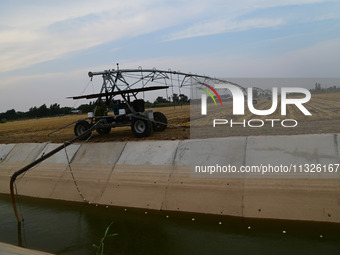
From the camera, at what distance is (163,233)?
8672 millimetres

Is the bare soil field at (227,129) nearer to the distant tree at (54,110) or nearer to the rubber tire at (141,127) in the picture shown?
the rubber tire at (141,127)

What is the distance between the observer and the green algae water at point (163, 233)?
7.42m

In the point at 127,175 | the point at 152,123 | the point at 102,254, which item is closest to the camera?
the point at 102,254

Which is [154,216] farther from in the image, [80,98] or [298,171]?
[80,98]

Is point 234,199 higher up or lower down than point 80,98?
lower down

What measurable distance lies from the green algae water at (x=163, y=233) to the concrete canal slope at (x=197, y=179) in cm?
42

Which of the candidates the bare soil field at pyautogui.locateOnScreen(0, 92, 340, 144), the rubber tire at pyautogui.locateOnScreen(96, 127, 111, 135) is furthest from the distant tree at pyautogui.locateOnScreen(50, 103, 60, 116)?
the rubber tire at pyautogui.locateOnScreen(96, 127, 111, 135)

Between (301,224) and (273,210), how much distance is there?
0.82 metres

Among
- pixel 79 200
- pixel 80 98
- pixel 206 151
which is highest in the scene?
pixel 80 98

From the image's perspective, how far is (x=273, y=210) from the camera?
348 inches

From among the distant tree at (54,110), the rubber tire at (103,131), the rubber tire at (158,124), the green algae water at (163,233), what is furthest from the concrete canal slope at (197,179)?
the distant tree at (54,110)

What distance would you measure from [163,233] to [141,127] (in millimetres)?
6840

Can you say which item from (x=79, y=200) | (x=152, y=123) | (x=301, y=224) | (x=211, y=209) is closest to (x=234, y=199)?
(x=211, y=209)

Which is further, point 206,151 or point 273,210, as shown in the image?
point 206,151
